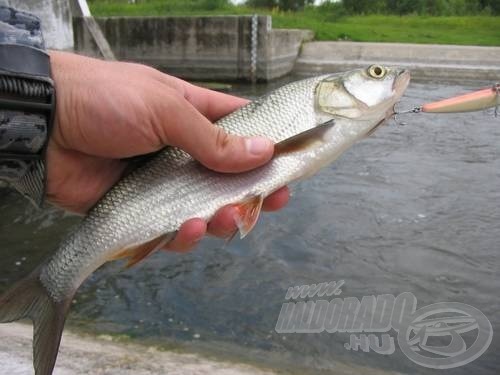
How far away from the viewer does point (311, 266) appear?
18.6 feet

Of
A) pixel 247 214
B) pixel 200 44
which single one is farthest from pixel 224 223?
pixel 200 44

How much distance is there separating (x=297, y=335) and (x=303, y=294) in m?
0.66

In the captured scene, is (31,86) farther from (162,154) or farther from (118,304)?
(118,304)

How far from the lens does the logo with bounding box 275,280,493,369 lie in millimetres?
4301

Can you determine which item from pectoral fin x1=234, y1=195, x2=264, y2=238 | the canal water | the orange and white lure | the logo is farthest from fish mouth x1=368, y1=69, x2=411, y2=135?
the logo

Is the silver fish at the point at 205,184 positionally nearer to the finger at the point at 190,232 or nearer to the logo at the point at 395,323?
the finger at the point at 190,232

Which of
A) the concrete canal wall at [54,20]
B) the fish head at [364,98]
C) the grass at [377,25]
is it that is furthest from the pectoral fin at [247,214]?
the grass at [377,25]

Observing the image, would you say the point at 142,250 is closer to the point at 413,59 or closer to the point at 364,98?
the point at 364,98

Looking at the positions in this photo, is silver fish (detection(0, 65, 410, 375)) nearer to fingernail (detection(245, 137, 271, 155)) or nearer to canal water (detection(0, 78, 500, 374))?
fingernail (detection(245, 137, 271, 155))

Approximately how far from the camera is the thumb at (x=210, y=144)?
2422mm

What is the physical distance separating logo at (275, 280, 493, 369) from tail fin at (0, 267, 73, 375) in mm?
2520

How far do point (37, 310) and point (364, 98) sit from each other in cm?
169

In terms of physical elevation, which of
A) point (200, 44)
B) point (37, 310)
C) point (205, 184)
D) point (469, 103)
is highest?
point (469, 103)

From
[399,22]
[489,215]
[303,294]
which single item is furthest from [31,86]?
[399,22]
